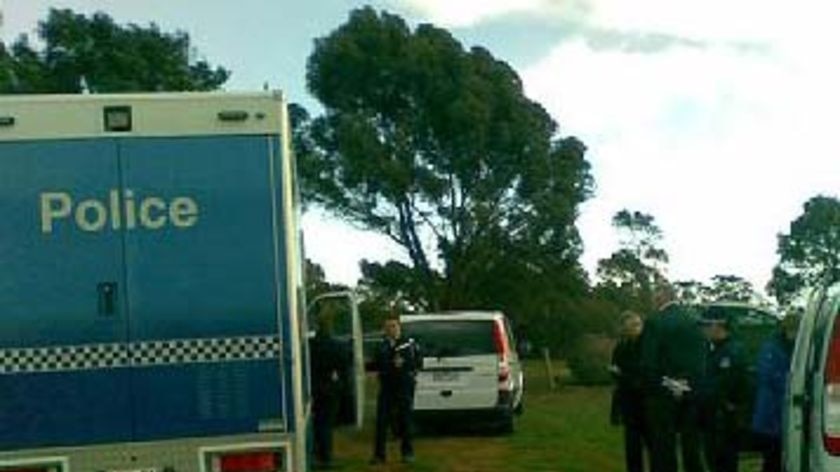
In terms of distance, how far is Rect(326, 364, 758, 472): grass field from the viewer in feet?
63.3

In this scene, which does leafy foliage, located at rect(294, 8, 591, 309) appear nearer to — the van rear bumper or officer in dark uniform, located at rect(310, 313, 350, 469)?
the van rear bumper

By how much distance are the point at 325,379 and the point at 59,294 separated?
8.77 meters

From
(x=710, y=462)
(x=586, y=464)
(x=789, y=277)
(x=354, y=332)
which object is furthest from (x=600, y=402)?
(x=789, y=277)

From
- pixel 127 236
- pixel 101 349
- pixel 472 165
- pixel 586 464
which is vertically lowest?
pixel 586 464

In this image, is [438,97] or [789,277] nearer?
[438,97]

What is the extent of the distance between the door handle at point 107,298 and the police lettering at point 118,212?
13.0 inches

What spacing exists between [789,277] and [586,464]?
48618mm

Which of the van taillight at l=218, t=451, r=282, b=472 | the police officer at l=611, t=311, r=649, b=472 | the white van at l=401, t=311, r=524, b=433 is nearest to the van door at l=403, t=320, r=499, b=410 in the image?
the white van at l=401, t=311, r=524, b=433

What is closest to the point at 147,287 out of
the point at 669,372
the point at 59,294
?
the point at 59,294

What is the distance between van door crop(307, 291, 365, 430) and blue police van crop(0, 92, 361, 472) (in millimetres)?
3586

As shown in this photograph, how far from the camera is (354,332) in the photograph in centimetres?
1384

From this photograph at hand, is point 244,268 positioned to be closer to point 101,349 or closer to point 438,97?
point 101,349

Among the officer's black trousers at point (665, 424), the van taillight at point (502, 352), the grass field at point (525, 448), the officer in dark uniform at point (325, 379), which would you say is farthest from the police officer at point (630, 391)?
the van taillight at point (502, 352)

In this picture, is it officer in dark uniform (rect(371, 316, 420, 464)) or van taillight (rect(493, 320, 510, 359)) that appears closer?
officer in dark uniform (rect(371, 316, 420, 464))
